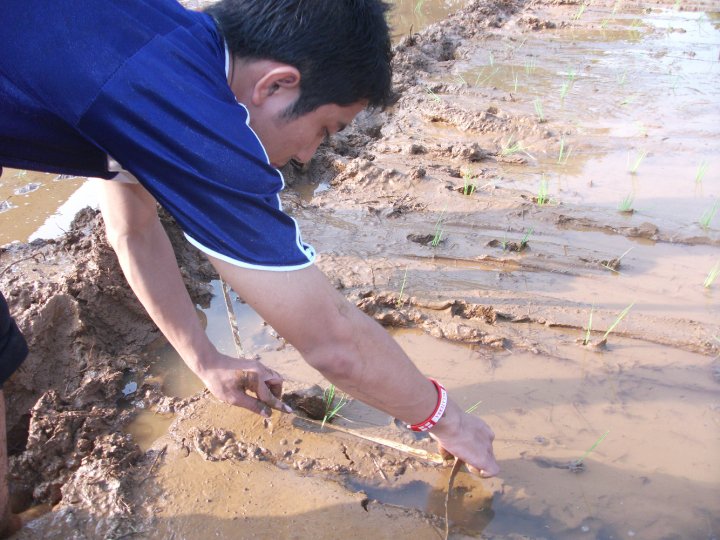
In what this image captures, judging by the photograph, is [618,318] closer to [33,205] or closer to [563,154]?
[563,154]

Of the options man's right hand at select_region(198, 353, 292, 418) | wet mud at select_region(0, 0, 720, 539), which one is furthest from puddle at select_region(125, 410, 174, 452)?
man's right hand at select_region(198, 353, 292, 418)

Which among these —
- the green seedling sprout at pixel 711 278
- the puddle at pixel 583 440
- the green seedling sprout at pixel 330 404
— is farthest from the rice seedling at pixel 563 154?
the green seedling sprout at pixel 330 404

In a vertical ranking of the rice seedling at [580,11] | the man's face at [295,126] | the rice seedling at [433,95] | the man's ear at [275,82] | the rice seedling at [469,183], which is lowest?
the rice seedling at [469,183]

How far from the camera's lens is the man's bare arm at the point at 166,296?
180 cm

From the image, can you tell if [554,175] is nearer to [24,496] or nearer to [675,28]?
[24,496]

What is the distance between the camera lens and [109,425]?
6.70 ft

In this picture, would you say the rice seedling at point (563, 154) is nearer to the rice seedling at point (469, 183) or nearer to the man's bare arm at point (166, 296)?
the rice seedling at point (469, 183)

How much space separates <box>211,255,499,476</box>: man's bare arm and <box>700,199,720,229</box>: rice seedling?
2465mm

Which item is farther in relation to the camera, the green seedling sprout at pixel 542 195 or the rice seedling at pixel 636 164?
the rice seedling at pixel 636 164

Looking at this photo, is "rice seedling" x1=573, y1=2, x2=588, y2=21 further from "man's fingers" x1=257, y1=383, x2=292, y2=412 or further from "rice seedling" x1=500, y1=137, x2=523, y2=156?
"man's fingers" x1=257, y1=383, x2=292, y2=412

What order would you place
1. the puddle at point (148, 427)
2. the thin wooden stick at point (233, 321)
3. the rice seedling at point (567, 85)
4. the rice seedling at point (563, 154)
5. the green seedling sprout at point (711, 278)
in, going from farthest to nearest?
the rice seedling at point (567, 85)
the rice seedling at point (563, 154)
the green seedling sprout at point (711, 278)
the thin wooden stick at point (233, 321)
the puddle at point (148, 427)

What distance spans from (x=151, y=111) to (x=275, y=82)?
0.36m

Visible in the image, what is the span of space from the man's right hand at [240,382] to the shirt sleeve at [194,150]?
93 centimetres

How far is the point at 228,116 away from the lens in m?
1.08
